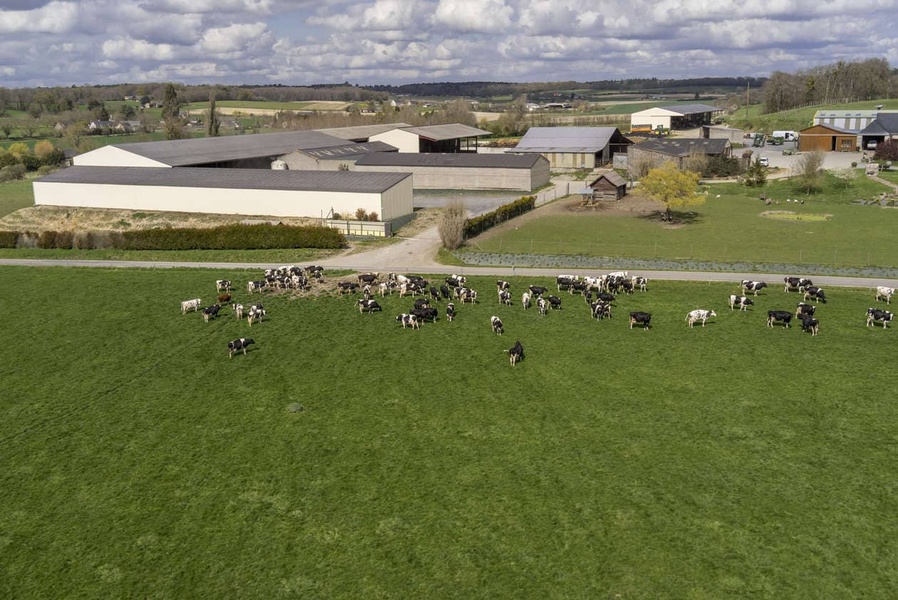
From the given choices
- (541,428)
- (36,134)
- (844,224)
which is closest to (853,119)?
(844,224)

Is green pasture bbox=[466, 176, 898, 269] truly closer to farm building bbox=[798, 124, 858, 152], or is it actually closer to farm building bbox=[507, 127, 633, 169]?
farm building bbox=[507, 127, 633, 169]

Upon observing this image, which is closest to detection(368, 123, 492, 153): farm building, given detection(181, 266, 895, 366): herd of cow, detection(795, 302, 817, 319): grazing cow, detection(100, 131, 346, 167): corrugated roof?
detection(100, 131, 346, 167): corrugated roof

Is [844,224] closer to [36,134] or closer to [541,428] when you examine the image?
Answer: [541,428]

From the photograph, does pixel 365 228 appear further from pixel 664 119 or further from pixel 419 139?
pixel 664 119

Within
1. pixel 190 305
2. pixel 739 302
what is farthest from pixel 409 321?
pixel 739 302

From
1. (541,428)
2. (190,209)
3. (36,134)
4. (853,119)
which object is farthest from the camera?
(36,134)

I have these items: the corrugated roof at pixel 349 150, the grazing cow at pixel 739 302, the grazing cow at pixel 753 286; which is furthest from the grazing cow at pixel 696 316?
the corrugated roof at pixel 349 150
